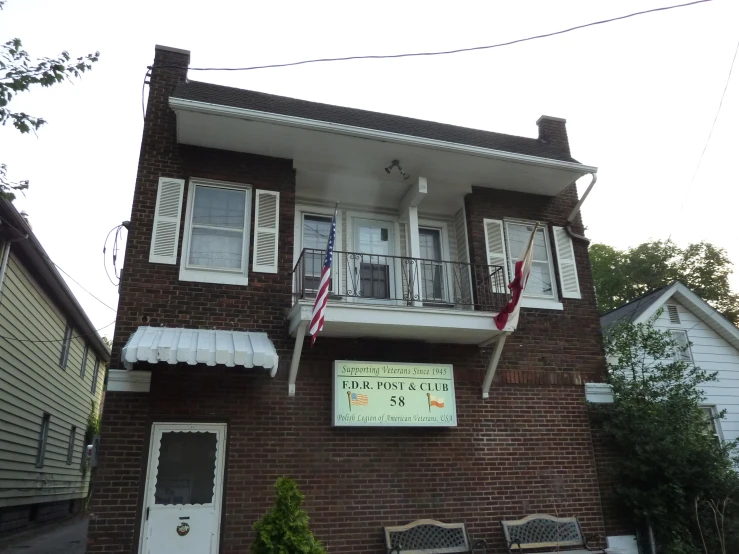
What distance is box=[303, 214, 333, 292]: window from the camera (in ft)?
29.2

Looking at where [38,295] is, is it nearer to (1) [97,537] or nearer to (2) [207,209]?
(2) [207,209]

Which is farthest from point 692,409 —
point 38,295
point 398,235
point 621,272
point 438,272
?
point 621,272

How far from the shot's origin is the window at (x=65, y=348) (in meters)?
15.2

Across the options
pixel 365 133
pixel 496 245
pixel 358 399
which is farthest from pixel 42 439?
pixel 496 245

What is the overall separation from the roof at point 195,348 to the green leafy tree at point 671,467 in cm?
550

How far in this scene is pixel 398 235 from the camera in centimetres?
970

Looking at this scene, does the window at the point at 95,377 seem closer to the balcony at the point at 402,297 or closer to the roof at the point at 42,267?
the roof at the point at 42,267

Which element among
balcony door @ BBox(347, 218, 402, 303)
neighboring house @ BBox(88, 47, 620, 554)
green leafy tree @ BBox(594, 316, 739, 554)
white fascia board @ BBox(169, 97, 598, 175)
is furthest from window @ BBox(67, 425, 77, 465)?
green leafy tree @ BBox(594, 316, 739, 554)

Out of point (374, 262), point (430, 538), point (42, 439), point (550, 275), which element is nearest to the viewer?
point (430, 538)

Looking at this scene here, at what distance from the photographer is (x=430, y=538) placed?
7641 millimetres

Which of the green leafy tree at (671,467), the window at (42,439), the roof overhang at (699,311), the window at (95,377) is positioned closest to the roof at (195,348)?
the green leafy tree at (671,467)

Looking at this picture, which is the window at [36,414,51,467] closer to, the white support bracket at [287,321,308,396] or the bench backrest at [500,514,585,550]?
the white support bracket at [287,321,308,396]

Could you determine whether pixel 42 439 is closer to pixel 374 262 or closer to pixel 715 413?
pixel 374 262

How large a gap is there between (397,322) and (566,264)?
3784 millimetres
